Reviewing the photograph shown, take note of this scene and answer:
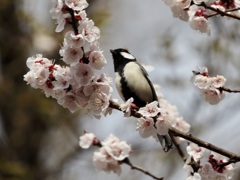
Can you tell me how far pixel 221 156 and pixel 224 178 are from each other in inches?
3.4

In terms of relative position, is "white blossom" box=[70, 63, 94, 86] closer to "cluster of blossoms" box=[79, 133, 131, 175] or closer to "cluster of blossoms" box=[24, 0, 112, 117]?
"cluster of blossoms" box=[24, 0, 112, 117]

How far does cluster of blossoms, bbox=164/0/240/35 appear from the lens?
2.36 m

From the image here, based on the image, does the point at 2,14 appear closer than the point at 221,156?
No

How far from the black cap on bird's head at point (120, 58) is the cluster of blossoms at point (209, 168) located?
605mm

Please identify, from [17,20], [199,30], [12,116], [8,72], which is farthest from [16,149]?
[199,30]

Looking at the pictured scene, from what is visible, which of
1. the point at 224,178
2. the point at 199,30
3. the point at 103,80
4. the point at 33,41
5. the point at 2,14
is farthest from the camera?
the point at 2,14

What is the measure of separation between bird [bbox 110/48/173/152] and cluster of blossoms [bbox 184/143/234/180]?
0.58ft

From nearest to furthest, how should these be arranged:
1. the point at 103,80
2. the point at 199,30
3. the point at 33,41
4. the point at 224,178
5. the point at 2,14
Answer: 1. the point at 103,80
2. the point at 224,178
3. the point at 199,30
4. the point at 33,41
5. the point at 2,14

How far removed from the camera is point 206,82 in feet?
7.50

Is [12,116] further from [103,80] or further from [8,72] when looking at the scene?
[103,80]

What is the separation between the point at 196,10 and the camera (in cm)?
239

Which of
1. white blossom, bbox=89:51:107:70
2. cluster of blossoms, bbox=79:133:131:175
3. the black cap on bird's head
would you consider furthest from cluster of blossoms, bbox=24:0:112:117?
cluster of blossoms, bbox=79:133:131:175

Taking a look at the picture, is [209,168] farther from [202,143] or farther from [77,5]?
[77,5]

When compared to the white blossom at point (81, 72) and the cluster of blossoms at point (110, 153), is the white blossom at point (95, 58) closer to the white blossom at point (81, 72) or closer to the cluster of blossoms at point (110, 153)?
the white blossom at point (81, 72)
